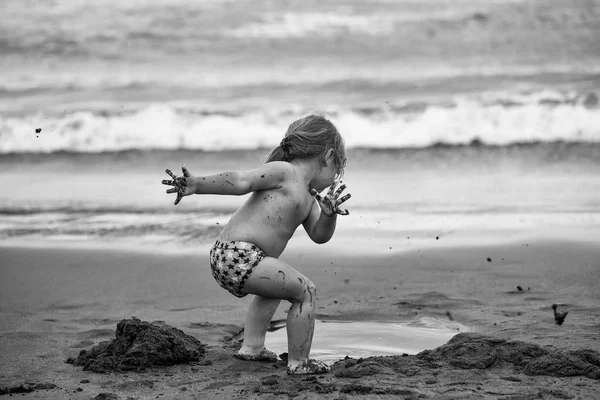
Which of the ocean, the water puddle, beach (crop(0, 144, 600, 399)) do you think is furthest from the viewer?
the ocean

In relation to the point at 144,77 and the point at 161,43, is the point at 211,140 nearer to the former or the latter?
the point at 144,77

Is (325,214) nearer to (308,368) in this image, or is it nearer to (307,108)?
(308,368)

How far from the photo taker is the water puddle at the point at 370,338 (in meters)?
4.54

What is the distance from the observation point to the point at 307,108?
1386cm

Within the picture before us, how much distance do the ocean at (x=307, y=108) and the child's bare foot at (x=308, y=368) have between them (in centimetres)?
316

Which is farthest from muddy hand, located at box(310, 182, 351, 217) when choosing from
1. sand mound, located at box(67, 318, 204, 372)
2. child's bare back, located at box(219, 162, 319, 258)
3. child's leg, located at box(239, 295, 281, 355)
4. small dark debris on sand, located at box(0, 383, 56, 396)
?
small dark debris on sand, located at box(0, 383, 56, 396)

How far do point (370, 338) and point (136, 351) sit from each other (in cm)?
137

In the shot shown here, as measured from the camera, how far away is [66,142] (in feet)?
44.7

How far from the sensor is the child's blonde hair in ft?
14.3

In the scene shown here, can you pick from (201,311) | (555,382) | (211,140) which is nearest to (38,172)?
(211,140)

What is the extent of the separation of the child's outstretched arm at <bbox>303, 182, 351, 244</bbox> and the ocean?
2672 mm

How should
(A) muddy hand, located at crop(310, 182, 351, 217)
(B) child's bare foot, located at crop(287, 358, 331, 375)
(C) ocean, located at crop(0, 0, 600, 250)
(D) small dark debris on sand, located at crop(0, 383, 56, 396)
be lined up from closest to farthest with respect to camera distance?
1. (D) small dark debris on sand, located at crop(0, 383, 56, 396)
2. (B) child's bare foot, located at crop(287, 358, 331, 375)
3. (A) muddy hand, located at crop(310, 182, 351, 217)
4. (C) ocean, located at crop(0, 0, 600, 250)

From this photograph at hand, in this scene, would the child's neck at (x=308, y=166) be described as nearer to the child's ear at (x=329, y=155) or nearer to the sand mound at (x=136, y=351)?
the child's ear at (x=329, y=155)

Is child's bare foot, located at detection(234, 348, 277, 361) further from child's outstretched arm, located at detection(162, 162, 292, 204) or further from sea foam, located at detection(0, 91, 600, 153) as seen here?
sea foam, located at detection(0, 91, 600, 153)
